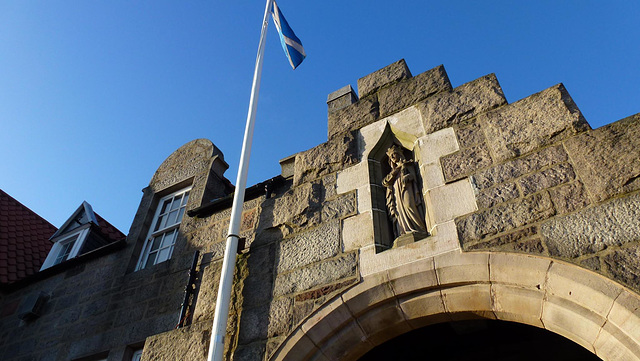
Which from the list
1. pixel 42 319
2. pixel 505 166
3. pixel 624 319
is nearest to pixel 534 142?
pixel 505 166

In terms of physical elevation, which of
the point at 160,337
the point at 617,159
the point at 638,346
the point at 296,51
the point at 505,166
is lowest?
the point at 638,346

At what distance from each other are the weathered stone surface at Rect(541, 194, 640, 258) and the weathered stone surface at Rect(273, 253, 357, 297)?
1376mm

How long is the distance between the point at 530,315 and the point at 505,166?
3.51ft

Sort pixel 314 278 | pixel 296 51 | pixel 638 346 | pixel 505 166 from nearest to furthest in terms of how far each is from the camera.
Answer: pixel 638 346
pixel 505 166
pixel 314 278
pixel 296 51

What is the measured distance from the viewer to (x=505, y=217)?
3.08 meters

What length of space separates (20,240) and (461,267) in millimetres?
8164

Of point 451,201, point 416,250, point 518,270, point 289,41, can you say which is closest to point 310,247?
point 416,250

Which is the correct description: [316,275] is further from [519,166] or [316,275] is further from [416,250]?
[519,166]

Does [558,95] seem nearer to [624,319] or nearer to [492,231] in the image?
[492,231]

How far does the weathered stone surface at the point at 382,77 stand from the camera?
4.70 metres

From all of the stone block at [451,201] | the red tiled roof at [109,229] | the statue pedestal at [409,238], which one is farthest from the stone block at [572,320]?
the red tiled roof at [109,229]

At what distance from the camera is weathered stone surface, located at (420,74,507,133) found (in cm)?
382

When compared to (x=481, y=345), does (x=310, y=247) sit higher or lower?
higher

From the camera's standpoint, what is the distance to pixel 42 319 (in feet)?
18.5
